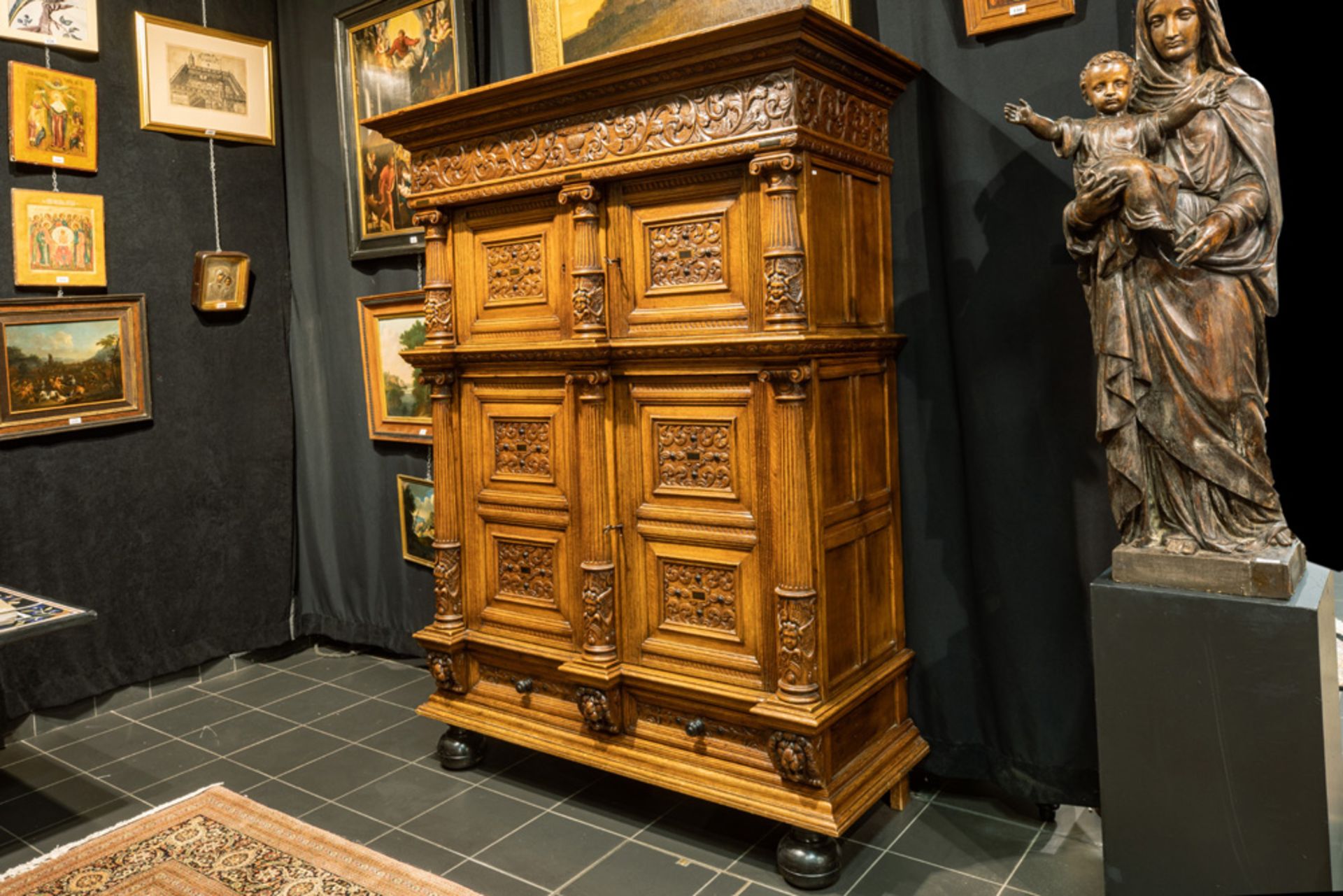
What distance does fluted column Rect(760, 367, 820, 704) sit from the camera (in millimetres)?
3107

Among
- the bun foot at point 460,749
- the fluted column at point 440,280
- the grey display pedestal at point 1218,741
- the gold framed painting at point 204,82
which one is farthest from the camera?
the gold framed painting at point 204,82

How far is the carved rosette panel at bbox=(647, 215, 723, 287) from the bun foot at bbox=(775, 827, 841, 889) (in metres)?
1.85

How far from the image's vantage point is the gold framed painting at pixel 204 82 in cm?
510

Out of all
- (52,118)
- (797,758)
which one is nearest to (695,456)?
(797,758)

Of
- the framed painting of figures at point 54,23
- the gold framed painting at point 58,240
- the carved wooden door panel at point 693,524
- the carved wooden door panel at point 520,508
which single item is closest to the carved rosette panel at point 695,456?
the carved wooden door panel at point 693,524

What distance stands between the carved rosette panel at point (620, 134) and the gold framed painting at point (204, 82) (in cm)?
206

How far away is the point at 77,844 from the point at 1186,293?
161 inches

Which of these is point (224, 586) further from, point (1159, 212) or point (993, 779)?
point (1159, 212)

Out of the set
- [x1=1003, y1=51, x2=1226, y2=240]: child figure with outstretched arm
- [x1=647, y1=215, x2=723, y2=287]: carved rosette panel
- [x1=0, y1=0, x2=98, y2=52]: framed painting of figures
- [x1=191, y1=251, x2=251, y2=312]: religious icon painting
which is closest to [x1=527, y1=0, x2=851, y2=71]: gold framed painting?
[x1=647, y1=215, x2=723, y2=287]: carved rosette panel

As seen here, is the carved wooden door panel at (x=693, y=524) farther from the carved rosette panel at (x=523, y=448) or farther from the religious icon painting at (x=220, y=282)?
the religious icon painting at (x=220, y=282)

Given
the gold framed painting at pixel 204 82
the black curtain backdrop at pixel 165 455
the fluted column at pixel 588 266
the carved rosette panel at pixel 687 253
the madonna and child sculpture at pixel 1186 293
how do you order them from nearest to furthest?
the madonna and child sculpture at pixel 1186 293
the carved rosette panel at pixel 687 253
the fluted column at pixel 588 266
the black curtain backdrop at pixel 165 455
the gold framed painting at pixel 204 82

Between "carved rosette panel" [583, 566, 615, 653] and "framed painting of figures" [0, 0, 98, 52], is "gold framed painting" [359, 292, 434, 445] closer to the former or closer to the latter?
"framed painting of figures" [0, 0, 98, 52]

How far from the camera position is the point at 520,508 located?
384 centimetres

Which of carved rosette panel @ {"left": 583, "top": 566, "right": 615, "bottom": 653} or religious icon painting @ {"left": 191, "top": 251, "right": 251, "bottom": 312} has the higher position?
religious icon painting @ {"left": 191, "top": 251, "right": 251, "bottom": 312}
